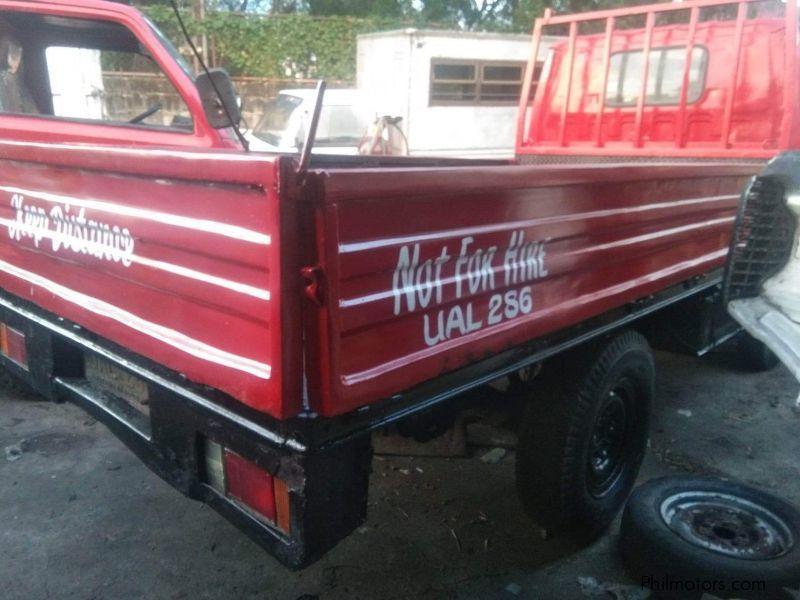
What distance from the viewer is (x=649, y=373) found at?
3096 millimetres

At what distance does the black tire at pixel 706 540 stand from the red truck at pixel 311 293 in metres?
0.27

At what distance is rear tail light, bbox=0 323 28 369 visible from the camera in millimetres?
2806

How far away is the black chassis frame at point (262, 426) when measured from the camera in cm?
177

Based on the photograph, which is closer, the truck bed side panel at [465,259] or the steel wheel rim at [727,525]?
the truck bed side panel at [465,259]

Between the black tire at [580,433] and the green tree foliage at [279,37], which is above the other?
the green tree foliage at [279,37]

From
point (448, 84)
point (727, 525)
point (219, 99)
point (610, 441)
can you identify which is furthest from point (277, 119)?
point (727, 525)

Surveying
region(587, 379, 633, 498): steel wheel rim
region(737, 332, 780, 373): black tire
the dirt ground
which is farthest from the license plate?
region(737, 332, 780, 373): black tire

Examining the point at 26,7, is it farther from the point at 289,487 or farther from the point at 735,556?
the point at 735,556

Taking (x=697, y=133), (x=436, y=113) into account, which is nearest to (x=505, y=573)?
(x=697, y=133)

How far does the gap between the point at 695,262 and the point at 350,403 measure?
2.40 meters

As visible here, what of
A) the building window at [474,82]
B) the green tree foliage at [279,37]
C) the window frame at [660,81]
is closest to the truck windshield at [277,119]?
the building window at [474,82]

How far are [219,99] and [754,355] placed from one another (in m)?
4.06

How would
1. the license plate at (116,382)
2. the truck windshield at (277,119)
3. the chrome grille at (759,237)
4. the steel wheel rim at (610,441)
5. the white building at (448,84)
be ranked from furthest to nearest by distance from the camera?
the white building at (448,84) → the truck windshield at (277,119) → the steel wheel rim at (610,441) → the license plate at (116,382) → the chrome grille at (759,237)

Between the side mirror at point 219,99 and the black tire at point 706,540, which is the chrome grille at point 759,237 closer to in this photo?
the black tire at point 706,540
